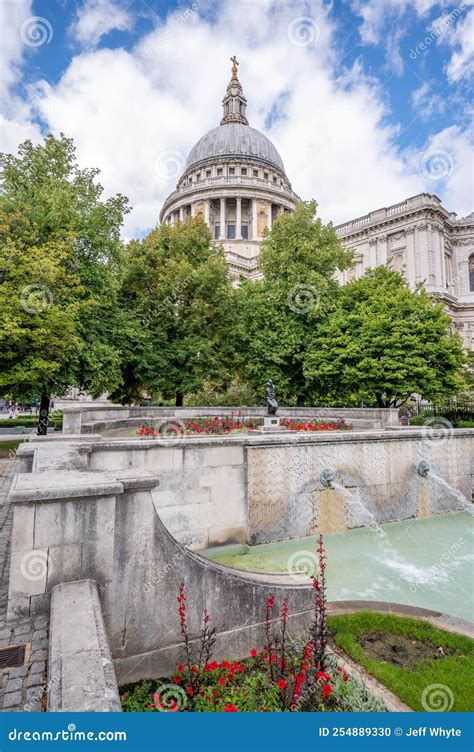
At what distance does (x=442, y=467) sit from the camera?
510 inches

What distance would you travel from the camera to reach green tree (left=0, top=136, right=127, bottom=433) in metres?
15.1

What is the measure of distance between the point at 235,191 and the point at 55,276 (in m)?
61.2

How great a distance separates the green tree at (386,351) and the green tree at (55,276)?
441 inches

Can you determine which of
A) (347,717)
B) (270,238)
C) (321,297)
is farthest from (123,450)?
(270,238)

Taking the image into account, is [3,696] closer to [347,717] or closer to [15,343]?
[347,717]

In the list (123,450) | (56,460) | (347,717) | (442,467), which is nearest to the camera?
(347,717)

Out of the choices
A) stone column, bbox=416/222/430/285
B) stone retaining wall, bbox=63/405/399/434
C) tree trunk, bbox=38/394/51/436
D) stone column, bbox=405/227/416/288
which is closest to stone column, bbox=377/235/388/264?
stone column, bbox=405/227/416/288

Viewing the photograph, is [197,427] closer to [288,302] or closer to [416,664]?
[416,664]

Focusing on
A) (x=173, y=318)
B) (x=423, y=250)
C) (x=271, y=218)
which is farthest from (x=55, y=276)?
(x=271, y=218)

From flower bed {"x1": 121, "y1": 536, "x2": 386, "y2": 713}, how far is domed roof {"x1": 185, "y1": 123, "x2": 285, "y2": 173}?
8526cm

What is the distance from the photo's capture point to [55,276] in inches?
619

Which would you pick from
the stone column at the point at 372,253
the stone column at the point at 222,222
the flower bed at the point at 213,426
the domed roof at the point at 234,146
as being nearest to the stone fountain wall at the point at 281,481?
the flower bed at the point at 213,426

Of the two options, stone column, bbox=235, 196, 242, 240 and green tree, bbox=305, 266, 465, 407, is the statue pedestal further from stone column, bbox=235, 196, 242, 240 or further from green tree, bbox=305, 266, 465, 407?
stone column, bbox=235, 196, 242, 240

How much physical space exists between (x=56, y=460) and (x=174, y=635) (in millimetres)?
3155
